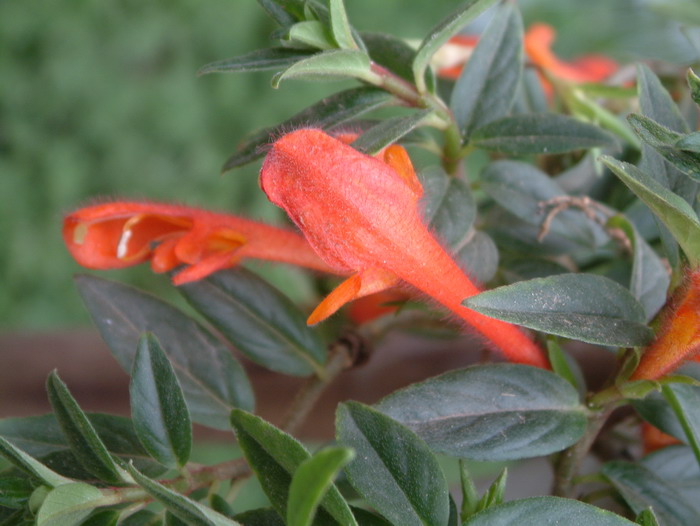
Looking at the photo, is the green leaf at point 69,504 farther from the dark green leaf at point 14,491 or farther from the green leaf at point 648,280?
the green leaf at point 648,280

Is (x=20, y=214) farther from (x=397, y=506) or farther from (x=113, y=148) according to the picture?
(x=397, y=506)

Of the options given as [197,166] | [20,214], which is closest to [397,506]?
[197,166]

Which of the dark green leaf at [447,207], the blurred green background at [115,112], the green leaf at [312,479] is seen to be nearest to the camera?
the green leaf at [312,479]

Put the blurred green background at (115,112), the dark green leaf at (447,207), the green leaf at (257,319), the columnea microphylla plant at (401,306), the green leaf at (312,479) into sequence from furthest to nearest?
the blurred green background at (115,112) → the green leaf at (257,319) → the dark green leaf at (447,207) → the columnea microphylla plant at (401,306) → the green leaf at (312,479)

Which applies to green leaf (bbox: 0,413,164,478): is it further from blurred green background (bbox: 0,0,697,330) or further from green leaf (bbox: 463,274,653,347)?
blurred green background (bbox: 0,0,697,330)

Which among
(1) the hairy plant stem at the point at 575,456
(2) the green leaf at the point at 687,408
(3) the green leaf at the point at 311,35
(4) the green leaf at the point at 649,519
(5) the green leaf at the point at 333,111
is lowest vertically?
(1) the hairy plant stem at the point at 575,456

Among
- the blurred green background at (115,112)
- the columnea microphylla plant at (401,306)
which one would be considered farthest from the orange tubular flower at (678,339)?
the blurred green background at (115,112)

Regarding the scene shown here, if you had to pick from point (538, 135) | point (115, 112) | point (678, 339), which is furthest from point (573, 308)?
point (115, 112)
